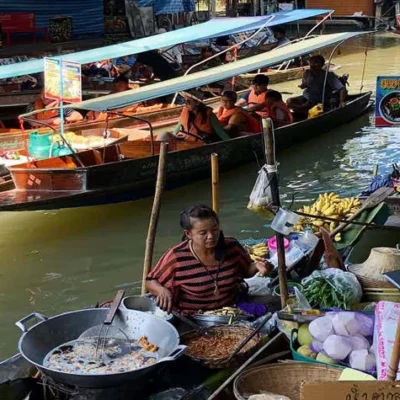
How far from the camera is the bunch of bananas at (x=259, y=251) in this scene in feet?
17.8

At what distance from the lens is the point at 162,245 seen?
7797 millimetres

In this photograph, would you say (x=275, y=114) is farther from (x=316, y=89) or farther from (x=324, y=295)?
(x=324, y=295)

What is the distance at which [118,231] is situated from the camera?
8.13 metres

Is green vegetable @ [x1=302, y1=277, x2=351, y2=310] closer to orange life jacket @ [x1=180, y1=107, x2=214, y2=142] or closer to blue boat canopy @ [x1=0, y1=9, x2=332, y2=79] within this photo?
orange life jacket @ [x1=180, y1=107, x2=214, y2=142]

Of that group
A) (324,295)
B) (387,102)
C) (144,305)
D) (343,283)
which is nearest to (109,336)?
(144,305)

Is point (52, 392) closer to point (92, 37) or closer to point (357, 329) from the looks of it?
point (357, 329)

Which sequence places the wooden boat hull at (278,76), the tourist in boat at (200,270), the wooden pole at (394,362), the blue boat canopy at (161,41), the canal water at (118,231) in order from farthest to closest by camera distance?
the wooden boat hull at (278,76) < the blue boat canopy at (161,41) < the canal water at (118,231) < the tourist in boat at (200,270) < the wooden pole at (394,362)

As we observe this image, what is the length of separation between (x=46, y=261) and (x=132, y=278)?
3.38 ft

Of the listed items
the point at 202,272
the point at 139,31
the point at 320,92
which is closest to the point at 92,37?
the point at 139,31

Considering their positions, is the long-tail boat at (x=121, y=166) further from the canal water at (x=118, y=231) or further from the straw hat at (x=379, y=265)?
the straw hat at (x=379, y=265)

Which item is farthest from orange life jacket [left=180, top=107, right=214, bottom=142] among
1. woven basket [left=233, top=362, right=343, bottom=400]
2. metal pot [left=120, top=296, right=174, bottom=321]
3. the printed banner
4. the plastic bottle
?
woven basket [left=233, top=362, right=343, bottom=400]

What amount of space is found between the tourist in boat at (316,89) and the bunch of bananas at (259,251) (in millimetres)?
6209

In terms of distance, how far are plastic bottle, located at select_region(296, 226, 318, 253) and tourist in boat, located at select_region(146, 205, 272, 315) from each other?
2.99ft

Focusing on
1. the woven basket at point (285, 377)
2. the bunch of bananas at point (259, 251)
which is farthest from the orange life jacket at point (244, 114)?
the woven basket at point (285, 377)
